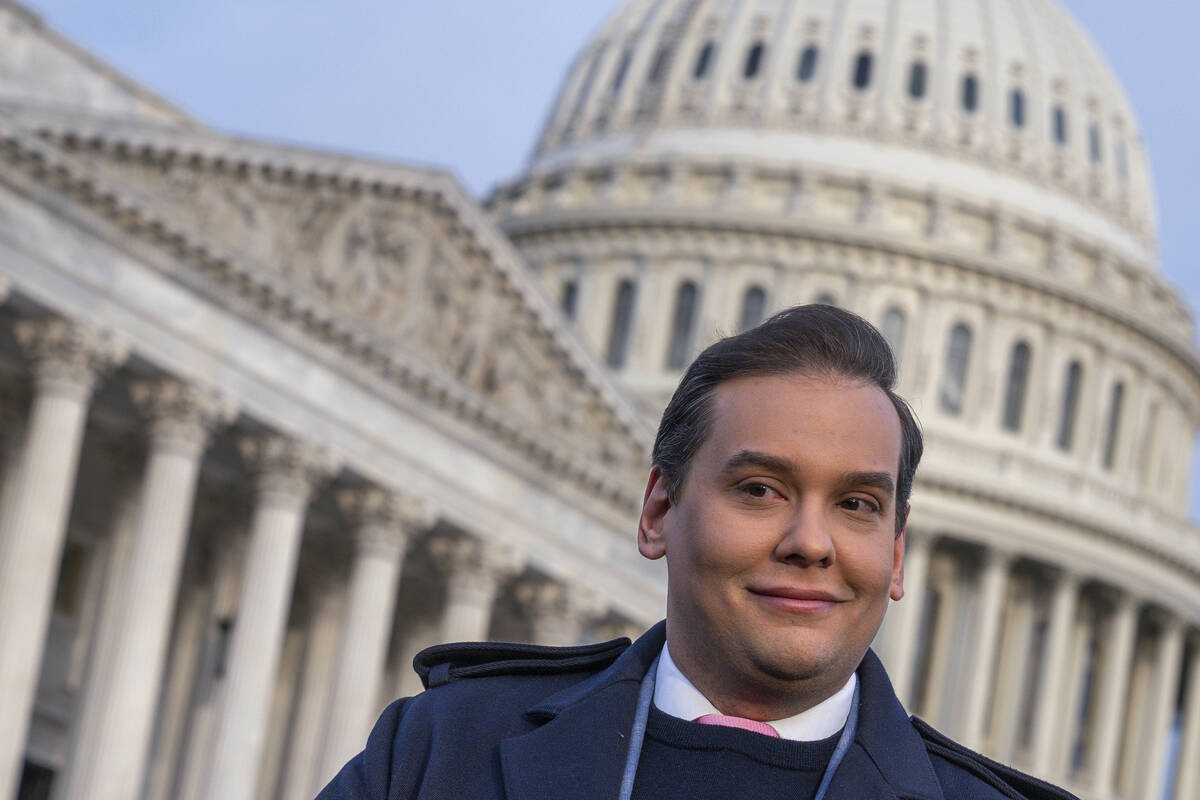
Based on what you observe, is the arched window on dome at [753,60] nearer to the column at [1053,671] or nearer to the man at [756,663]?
the column at [1053,671]

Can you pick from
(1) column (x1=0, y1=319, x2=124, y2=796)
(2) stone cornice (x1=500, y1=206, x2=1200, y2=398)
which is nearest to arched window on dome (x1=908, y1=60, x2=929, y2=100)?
(2) stone cornice (x1=500, y1=206, x2=1200, y2=398)

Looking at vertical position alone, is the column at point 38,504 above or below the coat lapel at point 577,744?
above

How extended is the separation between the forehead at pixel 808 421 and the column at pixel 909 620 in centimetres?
7670

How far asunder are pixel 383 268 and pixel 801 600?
40.9 m

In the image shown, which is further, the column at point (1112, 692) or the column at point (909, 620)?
the column at point (1112, 692)

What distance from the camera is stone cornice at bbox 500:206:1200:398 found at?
85500mm

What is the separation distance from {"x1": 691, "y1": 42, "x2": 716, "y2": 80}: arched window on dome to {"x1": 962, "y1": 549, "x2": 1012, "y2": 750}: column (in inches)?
876

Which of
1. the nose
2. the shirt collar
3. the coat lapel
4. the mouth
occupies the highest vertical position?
the nose

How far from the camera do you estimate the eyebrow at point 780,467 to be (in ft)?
13.7

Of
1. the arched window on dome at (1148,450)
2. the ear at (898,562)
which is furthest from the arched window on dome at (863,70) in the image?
the ear at (898,562)

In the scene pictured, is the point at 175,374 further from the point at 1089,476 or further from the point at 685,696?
the point at 1089,476

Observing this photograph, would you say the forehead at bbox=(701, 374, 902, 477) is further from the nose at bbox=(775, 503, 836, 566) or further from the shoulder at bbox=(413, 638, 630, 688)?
the shoulder at bbox=(413, 638, 630, 688)

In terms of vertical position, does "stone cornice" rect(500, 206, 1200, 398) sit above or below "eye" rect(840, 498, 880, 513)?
above

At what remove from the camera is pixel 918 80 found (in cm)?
9181
